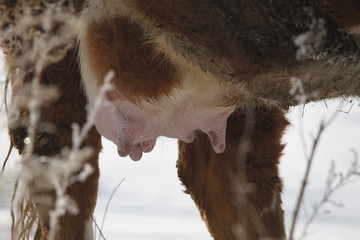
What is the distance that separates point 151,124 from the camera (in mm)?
3178

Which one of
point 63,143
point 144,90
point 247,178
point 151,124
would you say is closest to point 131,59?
point 144,90

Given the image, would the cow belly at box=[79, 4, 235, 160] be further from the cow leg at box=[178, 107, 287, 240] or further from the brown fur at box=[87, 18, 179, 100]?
the cow leg at box=[178, 107, 287, 240]

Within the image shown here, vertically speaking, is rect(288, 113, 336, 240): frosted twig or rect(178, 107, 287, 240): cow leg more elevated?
rect(178, 107, 287, 240): cow leg

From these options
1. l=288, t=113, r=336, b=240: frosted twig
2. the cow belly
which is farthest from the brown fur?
l=288, t=113, r=336, b=240: frosted twig

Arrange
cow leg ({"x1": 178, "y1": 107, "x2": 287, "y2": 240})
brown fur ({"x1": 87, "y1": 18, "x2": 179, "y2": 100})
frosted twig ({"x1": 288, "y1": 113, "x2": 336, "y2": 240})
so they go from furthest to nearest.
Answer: cow leg ({"x1": 178, "y1": 107, "x2": 287, "y2": 240}) < brown fur ({"x1": 87, "y1": 18, "x2": 179, "y2": 100}) < frosted twig ({"x1": 288, "y1": 113, "x2": 336, "y2": 240})

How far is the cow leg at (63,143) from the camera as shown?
3.21m

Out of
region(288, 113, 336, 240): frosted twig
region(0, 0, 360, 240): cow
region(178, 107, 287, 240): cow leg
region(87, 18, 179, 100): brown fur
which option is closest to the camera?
region(288, 113, 336, 240): frosted twig

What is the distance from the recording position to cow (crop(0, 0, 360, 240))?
2.20m

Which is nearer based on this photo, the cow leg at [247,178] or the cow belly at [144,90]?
the cow belly at [144,90]

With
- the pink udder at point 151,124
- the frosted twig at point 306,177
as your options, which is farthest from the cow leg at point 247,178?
the frosted twig at point 306,177

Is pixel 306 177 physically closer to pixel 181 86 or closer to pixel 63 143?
pixel 181 86

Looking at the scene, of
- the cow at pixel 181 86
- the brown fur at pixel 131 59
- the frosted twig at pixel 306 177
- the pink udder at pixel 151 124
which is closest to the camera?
the frosted twig at pixel 306 177

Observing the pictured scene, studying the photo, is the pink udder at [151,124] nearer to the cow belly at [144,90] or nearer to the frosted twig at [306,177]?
the cow belly at [144,90]

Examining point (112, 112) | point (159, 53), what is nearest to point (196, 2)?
point (159, 53)
